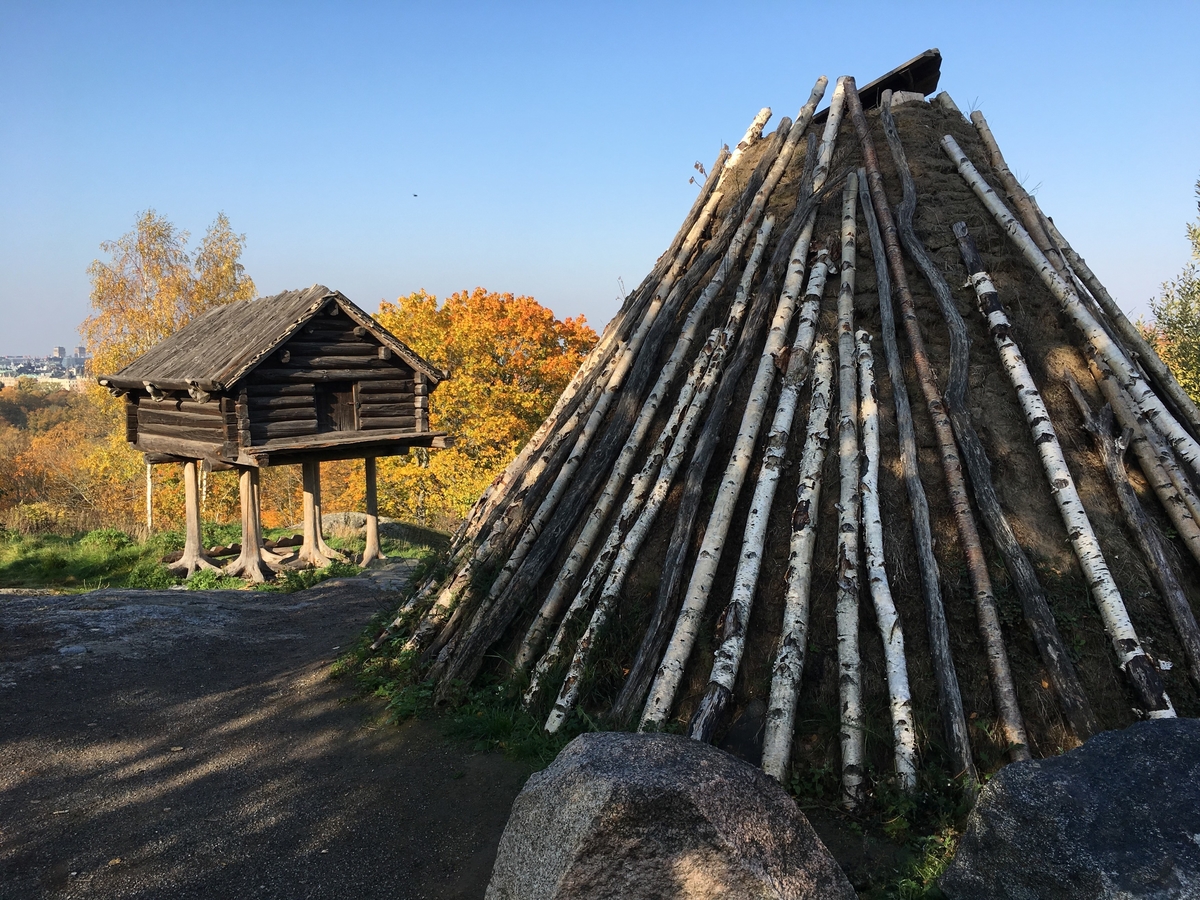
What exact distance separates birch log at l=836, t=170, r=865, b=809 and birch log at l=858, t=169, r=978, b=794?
0.94 ft

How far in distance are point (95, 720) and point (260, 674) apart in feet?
5.22

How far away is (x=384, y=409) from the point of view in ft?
50.9

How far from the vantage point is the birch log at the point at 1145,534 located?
506cm

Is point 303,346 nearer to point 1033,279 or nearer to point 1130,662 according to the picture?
point 1033,279

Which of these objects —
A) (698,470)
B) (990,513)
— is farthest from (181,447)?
(990,513)

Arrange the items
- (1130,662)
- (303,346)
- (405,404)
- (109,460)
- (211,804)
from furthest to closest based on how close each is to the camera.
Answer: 1. (109,460)
2. (405,404)
3. (303,346)
4. (211,804)
5. (1130,662)

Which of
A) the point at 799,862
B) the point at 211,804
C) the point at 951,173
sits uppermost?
the point at 951,173

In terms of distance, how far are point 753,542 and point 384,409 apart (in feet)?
36.4

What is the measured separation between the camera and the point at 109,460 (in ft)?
86.4

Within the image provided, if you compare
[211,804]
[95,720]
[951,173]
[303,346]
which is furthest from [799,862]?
[303,346]

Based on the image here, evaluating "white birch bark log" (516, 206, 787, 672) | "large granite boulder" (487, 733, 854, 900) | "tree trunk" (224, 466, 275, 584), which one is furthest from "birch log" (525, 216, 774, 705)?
"tree trunk" (224, 466, 275, 584)

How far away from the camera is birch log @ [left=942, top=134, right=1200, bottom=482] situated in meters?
6.21

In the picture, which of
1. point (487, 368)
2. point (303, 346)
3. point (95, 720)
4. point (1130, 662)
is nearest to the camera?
point (1130, 662)

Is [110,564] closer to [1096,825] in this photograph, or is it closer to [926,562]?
[926,562]
